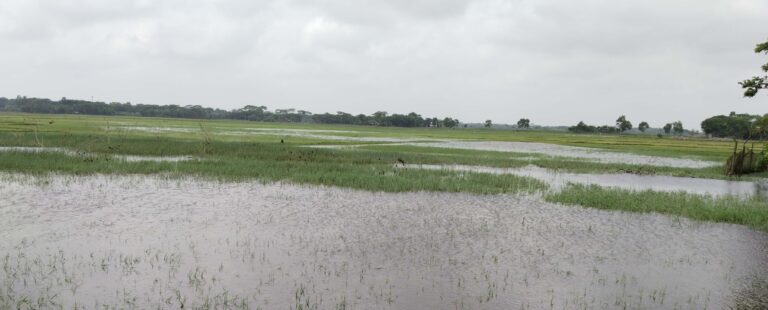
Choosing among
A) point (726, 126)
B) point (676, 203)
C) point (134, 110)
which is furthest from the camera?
point (134, 110)

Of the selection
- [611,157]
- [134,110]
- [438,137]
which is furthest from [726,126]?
[134,110]

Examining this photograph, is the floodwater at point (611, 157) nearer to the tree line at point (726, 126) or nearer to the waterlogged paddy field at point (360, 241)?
the waterlogged paddy field at point (360, 241)

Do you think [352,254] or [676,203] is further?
[676,203]

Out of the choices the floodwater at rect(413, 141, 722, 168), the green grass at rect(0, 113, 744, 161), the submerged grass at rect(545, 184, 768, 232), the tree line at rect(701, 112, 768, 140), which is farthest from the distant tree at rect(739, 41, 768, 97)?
the tree line at rect(701, 112, 768, 140)

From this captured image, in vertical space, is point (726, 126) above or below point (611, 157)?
above

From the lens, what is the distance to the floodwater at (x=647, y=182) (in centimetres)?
2616

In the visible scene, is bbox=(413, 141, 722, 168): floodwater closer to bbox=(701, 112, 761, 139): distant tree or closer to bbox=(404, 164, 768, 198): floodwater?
bbox=(404, 164, 768, 198): floodwater

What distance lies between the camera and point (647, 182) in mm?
29000

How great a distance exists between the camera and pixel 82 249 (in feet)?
38.0

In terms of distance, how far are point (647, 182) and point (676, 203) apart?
366 inches

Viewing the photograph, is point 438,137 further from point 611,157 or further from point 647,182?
point 647,182

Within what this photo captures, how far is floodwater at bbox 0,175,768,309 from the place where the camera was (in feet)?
30.7

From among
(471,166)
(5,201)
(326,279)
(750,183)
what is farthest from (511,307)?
(750,183)

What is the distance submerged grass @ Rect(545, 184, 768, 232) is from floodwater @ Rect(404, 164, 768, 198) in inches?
97.8
